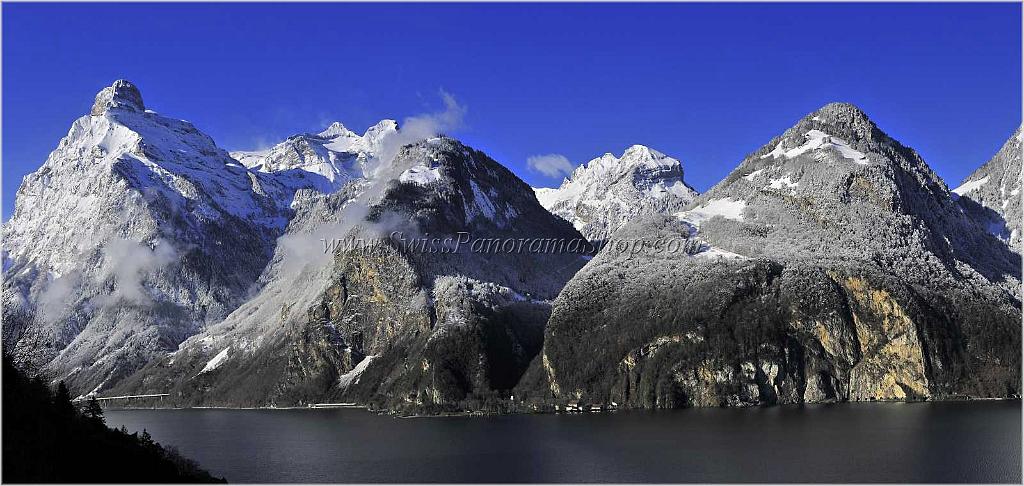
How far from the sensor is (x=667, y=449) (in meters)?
139

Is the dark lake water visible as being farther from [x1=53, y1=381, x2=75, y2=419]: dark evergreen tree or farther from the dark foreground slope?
[x1=53, y1=381, x2=75, y2=419]: dark evergreen tree

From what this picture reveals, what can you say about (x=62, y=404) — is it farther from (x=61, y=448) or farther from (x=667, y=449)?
(x=667, y=449)

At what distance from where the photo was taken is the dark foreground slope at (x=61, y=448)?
75375 mm

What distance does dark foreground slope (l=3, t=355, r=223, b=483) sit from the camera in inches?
2968

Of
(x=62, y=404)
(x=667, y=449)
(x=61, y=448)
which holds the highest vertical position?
(x=62, y=404)

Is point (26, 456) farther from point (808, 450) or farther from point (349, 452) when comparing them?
point (808, 450)

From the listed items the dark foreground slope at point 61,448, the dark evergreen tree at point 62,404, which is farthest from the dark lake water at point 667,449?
the dark evergreen tree at point 62,404

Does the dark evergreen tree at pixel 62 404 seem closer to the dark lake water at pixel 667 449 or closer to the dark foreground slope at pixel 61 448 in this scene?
the dark foreground slope at pixel 61 448

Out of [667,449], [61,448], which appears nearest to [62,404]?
[61,448]

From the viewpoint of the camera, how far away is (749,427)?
530ft

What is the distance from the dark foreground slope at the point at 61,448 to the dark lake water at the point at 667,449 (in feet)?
85.4

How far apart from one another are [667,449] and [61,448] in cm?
8012

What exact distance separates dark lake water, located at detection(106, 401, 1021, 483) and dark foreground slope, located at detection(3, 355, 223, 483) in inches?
1025

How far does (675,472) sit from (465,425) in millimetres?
83698
